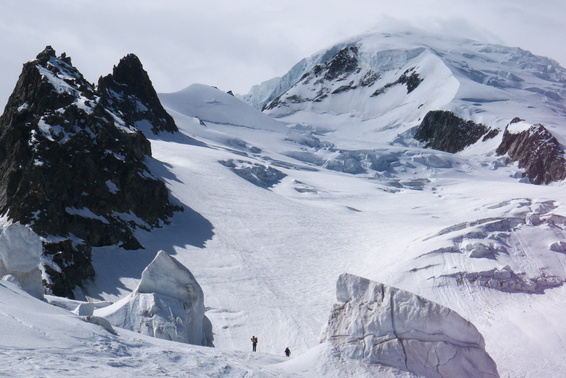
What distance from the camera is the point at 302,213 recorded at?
55.8 m

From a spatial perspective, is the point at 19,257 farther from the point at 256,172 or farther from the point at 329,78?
the point at 329,78

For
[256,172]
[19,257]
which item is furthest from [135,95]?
[19,257]

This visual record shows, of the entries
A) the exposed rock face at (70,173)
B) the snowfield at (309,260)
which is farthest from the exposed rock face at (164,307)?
the exposed rock face at (70,173)

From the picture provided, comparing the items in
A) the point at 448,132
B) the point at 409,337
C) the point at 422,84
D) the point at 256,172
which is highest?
the point at 422,84

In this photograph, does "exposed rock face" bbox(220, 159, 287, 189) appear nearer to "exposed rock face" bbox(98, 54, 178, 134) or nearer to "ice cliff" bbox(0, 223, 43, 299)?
"exposed rock face" bbox(98, 54, 178, 134)

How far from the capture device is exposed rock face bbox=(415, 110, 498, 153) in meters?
108

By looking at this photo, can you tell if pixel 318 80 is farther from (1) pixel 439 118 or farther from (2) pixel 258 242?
(2) pixel 258 242

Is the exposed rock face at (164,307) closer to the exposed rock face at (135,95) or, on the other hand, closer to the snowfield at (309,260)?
the snowfield at (309,260)

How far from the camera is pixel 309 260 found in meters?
45.2

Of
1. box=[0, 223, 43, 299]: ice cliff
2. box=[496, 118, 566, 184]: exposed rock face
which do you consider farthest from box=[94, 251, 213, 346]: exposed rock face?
box=[496, 118, 566, 184]: exposed rock face

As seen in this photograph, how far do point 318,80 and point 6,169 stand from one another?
12438cm

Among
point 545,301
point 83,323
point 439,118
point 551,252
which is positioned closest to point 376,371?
point 83,323

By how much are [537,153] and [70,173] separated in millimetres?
62539

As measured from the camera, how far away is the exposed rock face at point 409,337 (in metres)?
17.8
